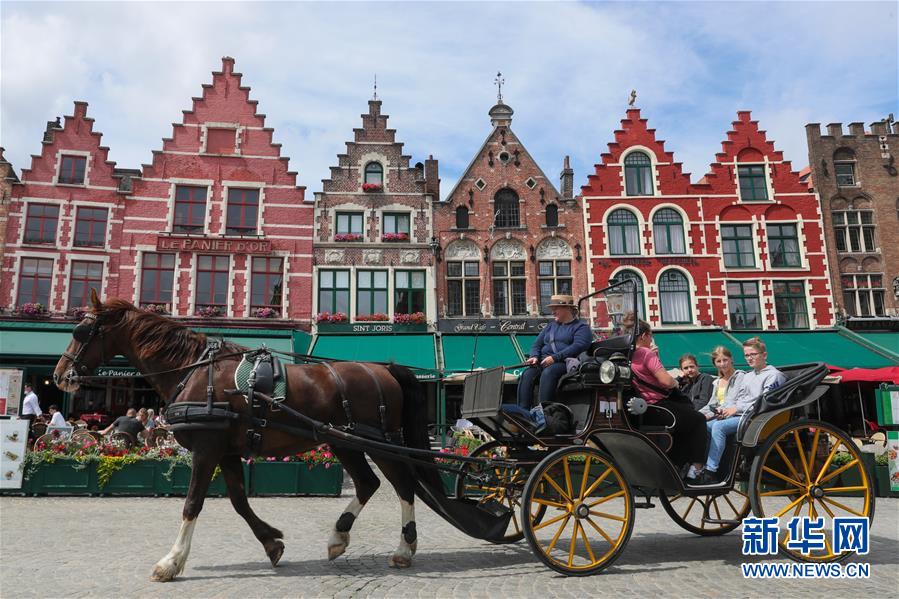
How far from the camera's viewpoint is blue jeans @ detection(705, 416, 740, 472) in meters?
5.68

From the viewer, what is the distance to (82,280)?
21.3 meters

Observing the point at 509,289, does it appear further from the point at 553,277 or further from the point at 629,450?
the point at 629,450

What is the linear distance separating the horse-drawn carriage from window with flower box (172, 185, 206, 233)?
1782 cm

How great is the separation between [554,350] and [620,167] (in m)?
19.9

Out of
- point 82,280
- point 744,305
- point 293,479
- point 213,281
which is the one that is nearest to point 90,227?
point 82,280

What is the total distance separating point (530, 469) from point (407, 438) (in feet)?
3.99

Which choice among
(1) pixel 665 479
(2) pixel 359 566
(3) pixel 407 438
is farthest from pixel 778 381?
(2) pixel 359 566

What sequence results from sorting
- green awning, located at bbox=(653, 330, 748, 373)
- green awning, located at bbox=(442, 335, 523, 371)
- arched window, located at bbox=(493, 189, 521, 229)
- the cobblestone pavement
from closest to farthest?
1. the cobblestone pavement
2. green awning, located at bbox=(442, 335, 523, 371)
3. green awning, located at bbox=(653, 330, 748, 373)
4. arched window, located at bbox=(493, 189, 521, 229)

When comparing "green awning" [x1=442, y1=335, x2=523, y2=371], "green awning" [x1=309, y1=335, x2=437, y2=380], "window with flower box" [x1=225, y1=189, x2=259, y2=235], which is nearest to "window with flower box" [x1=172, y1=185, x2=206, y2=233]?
"window with flower box" [x1=225, y1=189, x2=259, y2=235]

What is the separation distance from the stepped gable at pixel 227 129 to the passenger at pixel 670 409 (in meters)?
19.5

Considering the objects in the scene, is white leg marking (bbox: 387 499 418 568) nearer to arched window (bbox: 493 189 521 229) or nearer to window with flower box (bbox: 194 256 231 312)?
window with flower box (bbox: 194 256 231 312)

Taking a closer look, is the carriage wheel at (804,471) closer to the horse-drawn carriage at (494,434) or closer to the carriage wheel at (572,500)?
the horse-drawn carriage at (494,434)

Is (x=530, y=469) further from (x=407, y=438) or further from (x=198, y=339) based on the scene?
(x=198, y=339)

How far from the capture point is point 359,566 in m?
5.48
